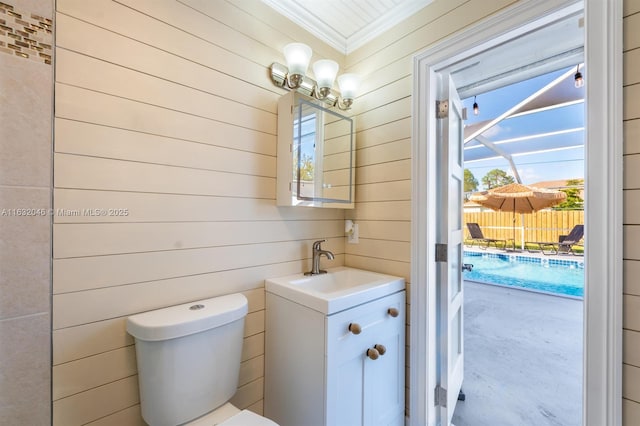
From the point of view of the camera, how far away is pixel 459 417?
1704 mm

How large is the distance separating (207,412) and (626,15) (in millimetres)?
2181

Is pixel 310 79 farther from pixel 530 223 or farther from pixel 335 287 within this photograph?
pixel 530 223

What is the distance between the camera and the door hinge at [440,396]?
1.53 metres

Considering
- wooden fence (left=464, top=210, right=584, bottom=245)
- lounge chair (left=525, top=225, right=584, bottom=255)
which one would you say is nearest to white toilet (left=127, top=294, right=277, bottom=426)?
lounge chair (left=525, top=225, right=584, bottom=255)

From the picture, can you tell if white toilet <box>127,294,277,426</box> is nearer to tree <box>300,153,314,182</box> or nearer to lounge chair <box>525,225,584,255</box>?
tree <box>300,153,314,182</box>

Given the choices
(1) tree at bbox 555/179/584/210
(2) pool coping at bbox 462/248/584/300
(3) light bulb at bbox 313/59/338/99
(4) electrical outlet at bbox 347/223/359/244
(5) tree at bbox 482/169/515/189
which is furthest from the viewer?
(5) tree at bbox 482/169/515/189

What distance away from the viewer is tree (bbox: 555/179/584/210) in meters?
6.07

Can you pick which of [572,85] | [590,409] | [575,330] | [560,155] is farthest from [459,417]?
[560,155]

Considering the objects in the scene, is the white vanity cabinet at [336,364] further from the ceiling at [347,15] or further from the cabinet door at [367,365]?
the ceiling at [347,15]

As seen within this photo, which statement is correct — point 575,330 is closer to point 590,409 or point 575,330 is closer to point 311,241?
point 590,409

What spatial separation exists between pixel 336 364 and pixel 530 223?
850 centimetres

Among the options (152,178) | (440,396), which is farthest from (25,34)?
(440,396)

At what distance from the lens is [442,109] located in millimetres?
1546

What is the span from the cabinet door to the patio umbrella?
6.14m
